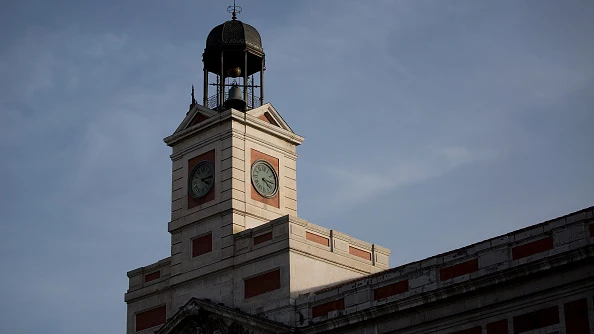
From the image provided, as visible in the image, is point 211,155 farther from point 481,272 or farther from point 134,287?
point 481,272

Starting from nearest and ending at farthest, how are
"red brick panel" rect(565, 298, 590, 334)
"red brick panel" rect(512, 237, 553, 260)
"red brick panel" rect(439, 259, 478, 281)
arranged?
"red brick panel" rect(565, 298, 590, 334) < "red brick panel" rect(512, 237, 553, 260) < "red brick panel" rect(439, 259, 478, 281)

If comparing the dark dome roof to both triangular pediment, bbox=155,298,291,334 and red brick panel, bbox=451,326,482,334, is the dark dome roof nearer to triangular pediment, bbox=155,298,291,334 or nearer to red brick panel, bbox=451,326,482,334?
triangular pediment, bbox=155,298,291,334

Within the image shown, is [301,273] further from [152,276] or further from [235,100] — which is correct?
[235,100]

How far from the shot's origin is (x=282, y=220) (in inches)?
2120

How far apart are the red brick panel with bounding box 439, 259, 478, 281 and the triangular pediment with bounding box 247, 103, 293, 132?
16684mm

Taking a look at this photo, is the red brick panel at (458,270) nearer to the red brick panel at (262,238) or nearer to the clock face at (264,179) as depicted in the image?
the red brick panel at (262,238)

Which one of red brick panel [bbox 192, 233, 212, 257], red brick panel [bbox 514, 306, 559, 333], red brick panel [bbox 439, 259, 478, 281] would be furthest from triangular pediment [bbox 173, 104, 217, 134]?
red brick panel [bbox 514, 306, 559, 333]

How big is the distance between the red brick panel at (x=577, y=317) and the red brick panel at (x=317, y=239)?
15.4 m

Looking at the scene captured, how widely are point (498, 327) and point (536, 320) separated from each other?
1689mm

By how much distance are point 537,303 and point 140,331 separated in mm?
22723

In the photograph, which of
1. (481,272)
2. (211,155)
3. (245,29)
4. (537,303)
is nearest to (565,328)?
(537,303)

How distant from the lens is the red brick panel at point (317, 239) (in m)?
54.3

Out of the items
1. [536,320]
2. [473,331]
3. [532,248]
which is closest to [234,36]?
[473,331]

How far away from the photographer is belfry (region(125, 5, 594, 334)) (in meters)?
42.8
